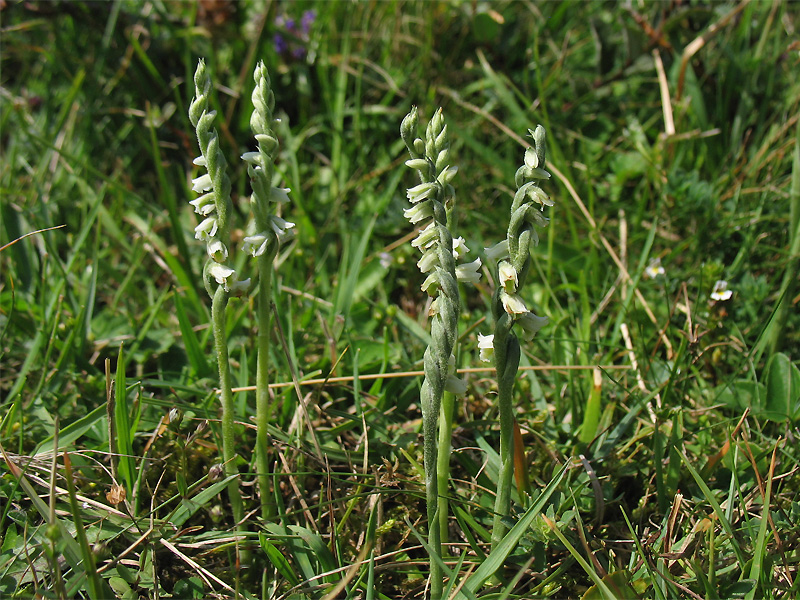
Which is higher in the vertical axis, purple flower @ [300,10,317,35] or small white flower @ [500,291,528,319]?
purple flower @ [300,10,317,35]

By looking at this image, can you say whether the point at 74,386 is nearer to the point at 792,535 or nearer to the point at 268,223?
the point at 268,223

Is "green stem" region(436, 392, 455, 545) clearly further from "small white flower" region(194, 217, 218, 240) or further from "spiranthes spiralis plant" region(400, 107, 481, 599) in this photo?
"small white flower" region(194, 217, 218, 240)

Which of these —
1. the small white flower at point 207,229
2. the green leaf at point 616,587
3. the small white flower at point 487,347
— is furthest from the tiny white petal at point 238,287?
the green leaf at point 616,587

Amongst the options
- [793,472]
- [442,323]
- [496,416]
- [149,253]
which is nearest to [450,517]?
[496,416]

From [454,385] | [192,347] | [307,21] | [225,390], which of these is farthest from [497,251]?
[307,21]

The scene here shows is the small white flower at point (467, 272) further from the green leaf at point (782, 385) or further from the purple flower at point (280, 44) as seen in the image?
the purple flower at point (280, 44)

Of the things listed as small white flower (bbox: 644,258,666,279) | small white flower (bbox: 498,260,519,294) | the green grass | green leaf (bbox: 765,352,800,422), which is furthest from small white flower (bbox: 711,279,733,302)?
small white flower (bbox: 498,260,519,294)
